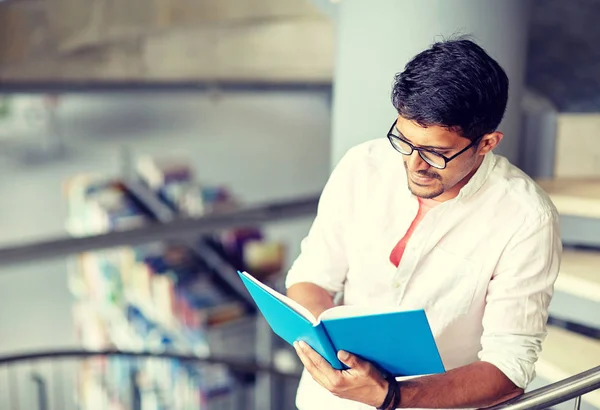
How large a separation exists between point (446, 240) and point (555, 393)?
0.44 m

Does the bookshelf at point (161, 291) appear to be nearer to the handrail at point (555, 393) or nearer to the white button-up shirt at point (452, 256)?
the white button-up shirt at point (452, 256)

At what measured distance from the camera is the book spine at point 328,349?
1264 mm

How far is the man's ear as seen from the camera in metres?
1.33

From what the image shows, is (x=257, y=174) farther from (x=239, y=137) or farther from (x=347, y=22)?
(x=347, y=22)

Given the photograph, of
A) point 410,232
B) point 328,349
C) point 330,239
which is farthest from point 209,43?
point 328,349

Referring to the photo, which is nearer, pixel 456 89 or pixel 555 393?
pixel 456 89

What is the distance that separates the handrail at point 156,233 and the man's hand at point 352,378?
1921 mm

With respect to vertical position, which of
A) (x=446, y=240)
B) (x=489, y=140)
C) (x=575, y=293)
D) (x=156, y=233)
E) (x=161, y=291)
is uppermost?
(x=489, y=140)

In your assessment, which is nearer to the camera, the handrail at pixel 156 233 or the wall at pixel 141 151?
the handrail at pixel 156 233

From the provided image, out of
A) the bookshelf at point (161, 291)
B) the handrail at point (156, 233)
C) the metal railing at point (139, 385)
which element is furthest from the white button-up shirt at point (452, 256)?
the bookshelf at point (161, 291)

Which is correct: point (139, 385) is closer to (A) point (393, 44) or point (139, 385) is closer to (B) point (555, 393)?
(A) point (393, 44)

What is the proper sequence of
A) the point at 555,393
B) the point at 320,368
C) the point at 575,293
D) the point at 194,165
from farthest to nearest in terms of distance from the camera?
the point at 194,165 → the point at 575,293 → the point at 555,393 → the point at 320,368

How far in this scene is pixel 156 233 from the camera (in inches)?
126

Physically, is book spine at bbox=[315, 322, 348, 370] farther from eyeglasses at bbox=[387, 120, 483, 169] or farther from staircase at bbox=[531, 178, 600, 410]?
staircase at bbox=[531, 178, 600, 410]
